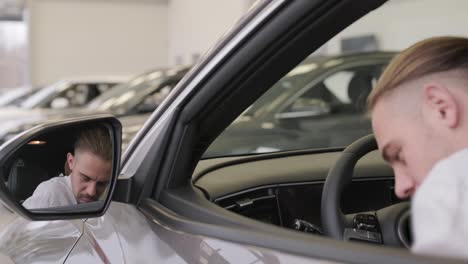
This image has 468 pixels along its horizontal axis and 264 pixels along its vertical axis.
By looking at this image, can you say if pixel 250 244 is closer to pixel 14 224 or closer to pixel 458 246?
pixel 458 246

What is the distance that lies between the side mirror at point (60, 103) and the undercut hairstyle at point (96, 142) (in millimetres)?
7602

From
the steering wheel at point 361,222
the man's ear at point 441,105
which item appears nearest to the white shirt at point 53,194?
the steering wheel at point 361,222

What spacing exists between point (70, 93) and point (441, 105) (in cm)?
897

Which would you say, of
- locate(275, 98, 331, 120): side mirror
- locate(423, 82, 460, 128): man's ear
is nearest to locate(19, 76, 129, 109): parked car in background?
locate(275, 98, 331, 120): side mirror

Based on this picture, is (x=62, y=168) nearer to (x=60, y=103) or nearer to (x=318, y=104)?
(x=318, y=104)

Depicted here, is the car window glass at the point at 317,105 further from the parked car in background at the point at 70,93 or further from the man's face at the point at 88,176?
the parked car in background at the point at 70,93

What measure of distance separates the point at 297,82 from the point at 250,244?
4.15 meters

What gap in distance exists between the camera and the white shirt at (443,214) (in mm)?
798

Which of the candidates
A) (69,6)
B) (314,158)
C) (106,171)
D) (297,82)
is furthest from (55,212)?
(69,6)

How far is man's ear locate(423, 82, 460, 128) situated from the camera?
972 millimetres

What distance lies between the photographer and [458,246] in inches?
31.6

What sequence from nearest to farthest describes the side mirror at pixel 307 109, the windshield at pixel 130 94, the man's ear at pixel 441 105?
the man's ear at pixel 441 105
the side mirror at pixel 307 109
the windshield at pixel 130 94

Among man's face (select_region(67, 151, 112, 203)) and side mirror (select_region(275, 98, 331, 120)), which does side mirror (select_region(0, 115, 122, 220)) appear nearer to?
man's face (select_region(67, 151, 112, 203))

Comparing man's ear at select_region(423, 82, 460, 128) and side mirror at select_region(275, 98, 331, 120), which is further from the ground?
man's ear at select_region(423, 82, 460, 128)
